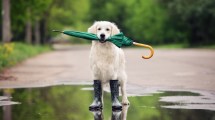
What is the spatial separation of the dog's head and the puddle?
4.68 feet

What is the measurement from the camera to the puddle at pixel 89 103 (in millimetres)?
9984

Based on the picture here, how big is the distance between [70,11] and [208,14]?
63.0 feet

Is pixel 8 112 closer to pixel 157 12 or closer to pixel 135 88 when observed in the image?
pixel 135 88

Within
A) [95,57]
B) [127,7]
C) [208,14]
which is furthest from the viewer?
[127,7]

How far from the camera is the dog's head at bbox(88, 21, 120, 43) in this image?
10.7 metres

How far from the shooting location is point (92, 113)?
10.5 meters

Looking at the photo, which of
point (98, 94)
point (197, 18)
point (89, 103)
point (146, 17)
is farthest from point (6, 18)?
point (146, 17)

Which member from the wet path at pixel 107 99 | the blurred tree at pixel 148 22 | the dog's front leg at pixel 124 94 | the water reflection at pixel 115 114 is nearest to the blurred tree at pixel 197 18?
the blurred tree at pixel 148 22

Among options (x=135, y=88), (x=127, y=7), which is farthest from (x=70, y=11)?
(x=135, y=88)

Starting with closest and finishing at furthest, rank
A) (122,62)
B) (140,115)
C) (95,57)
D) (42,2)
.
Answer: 1. (140,115)
2. (95,57)
3. (122,62)
4. (42,2)

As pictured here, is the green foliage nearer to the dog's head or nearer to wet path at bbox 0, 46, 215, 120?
wet path at bbox 0, 46, 215, 120

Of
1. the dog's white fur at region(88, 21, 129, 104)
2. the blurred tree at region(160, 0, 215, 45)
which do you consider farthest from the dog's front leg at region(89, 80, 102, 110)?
the blurred tree at region(160, 0, 215, 45)

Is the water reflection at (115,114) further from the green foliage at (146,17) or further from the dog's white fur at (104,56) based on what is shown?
the green foliage at (146,17)

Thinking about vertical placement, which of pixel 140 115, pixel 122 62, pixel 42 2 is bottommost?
pixel 140 115
